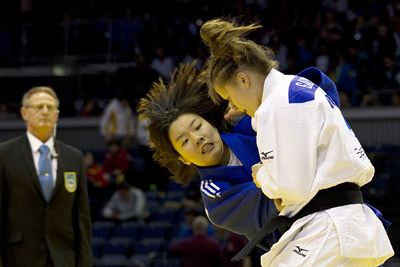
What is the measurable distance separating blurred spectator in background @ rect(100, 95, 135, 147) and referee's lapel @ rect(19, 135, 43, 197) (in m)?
7.69

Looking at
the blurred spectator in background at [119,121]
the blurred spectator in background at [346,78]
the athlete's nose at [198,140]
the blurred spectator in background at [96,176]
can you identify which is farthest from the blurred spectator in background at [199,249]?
the athlete's nose at [198,140]

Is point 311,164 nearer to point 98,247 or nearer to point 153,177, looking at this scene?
point 98,247

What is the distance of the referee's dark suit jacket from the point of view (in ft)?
16.8

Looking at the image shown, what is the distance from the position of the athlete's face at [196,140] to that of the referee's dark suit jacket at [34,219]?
1.59 m

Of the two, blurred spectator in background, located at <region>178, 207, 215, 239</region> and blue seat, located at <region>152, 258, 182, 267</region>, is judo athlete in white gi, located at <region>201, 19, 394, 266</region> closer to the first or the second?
blue seat, located at <region>152, 258, 182, 267</region>

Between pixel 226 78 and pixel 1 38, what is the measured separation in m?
12.7

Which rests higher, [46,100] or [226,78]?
[226,78]

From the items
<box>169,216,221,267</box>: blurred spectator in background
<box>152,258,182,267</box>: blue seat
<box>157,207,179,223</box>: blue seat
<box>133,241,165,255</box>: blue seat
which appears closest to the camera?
<box>169,216,221,267</box>: blurred spectator in background

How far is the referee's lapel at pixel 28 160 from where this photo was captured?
521 centimetres

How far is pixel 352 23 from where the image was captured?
1271 cm

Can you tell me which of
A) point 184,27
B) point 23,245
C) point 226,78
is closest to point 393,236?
point 226,78

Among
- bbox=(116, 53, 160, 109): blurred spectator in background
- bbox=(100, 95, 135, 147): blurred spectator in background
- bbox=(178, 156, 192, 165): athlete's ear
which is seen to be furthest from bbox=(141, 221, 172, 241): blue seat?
bbox=(178, 156, 192, 165): athlete's ear

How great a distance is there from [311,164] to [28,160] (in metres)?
2.94

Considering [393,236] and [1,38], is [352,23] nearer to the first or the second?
[1,38]
